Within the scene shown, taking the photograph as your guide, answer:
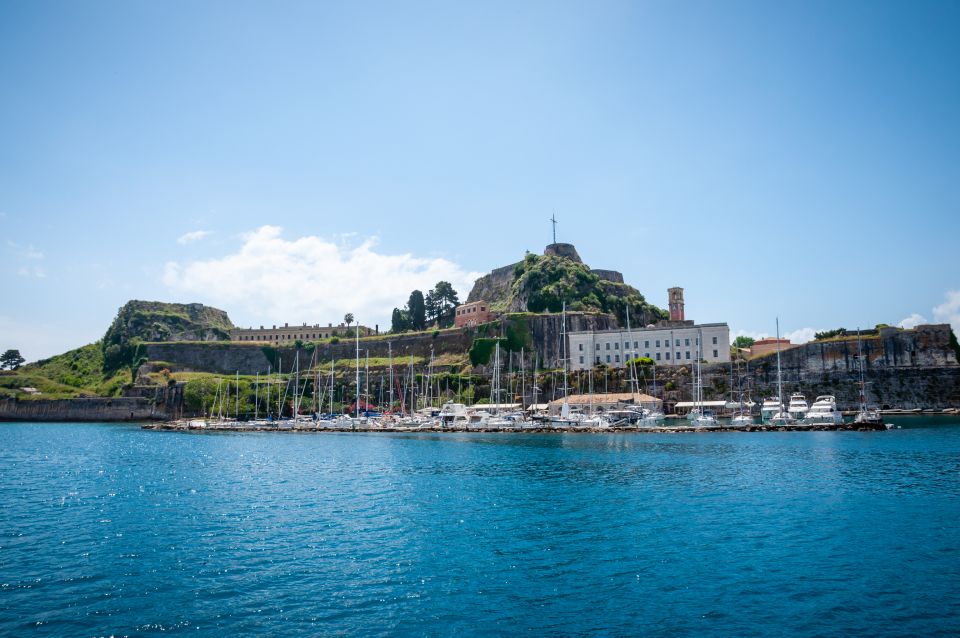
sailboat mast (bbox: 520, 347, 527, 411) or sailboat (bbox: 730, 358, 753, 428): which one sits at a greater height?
sailboat mast (bbox: 520, 347, 527, 411)

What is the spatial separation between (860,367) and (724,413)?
1511 cm

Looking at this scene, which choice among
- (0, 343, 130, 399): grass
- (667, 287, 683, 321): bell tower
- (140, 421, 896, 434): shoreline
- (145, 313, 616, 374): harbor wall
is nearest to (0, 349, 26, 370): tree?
(0, 343, 130, 399): grass

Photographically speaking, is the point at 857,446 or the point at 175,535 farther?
the point at 857,446

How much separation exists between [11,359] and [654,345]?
110013mm

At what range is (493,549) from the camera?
17266 millimetres

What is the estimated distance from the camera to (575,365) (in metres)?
82.2

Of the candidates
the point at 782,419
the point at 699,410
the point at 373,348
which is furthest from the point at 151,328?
the point at 782,419

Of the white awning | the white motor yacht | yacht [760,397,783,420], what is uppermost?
the white awning

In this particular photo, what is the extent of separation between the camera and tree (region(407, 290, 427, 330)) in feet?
344

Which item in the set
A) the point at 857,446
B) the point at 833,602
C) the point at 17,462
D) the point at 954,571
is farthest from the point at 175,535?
the point at 857,446

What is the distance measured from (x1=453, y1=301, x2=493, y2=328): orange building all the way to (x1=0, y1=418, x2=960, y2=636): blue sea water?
58779 millimetres

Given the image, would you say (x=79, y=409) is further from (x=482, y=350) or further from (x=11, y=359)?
(x=482, y=350)

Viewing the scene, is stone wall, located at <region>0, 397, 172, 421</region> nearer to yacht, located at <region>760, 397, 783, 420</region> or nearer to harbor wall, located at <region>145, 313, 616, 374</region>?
harbor wall, located at <region>145, 313, 616, 374</region>

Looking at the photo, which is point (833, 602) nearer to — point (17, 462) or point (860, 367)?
point (17, 462)
